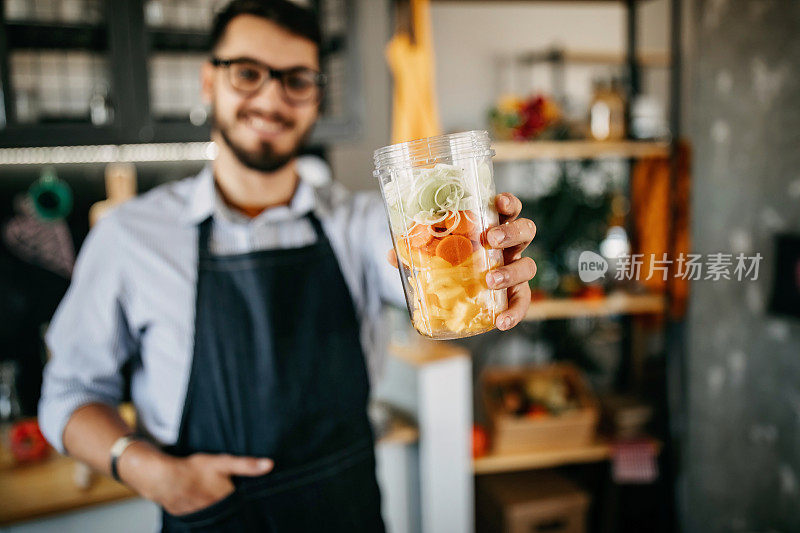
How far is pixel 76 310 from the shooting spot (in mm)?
1218

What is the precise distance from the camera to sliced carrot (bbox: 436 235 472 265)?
677 mm

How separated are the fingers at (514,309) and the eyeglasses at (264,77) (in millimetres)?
686

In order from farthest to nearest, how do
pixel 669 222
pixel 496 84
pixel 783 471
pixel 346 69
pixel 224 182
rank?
→ 1. pixel 496 84
2. pixel 669 222
3. pixel 346 69
4. pixel 783 471
5. pixel 224 182

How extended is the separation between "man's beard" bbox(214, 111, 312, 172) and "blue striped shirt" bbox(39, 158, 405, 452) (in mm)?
94

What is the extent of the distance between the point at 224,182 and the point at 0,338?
1558 mm

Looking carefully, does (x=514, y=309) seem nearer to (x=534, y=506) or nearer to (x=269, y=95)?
(x=269, y=95)

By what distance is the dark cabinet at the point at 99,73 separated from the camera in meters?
1.98

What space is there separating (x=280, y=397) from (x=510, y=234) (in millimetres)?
680

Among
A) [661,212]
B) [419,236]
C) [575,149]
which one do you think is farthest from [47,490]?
[661,212]

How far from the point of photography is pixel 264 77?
1229mm

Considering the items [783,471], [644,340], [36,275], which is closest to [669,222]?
[644,340]

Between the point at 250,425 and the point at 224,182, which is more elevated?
the point at 224,182

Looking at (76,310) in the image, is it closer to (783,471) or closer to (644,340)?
(783,471)

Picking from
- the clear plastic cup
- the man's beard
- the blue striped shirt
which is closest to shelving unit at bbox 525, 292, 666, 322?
the blue striped shirt
